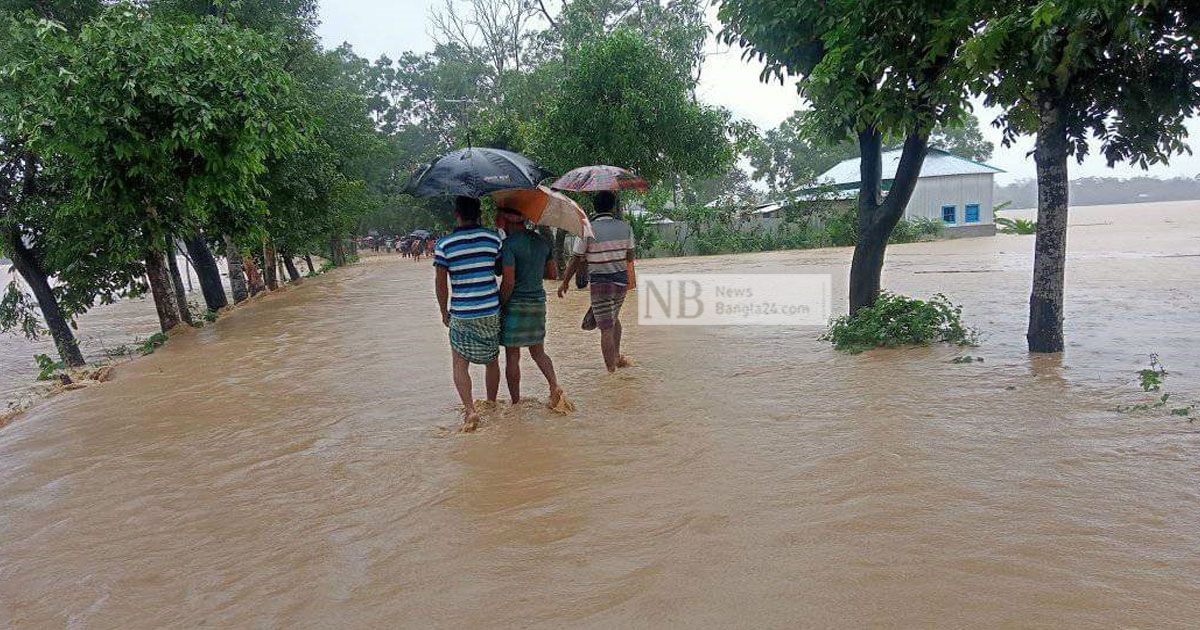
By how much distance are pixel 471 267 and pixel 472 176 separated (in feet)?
1.95

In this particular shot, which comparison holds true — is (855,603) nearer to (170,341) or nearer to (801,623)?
(801,623)

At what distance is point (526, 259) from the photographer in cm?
516

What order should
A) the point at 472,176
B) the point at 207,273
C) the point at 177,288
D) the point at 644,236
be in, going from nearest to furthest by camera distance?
the point at 472,176
the point at 177,288
the point at 207,273
the point at 644,236

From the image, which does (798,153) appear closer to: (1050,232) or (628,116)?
(628,116)

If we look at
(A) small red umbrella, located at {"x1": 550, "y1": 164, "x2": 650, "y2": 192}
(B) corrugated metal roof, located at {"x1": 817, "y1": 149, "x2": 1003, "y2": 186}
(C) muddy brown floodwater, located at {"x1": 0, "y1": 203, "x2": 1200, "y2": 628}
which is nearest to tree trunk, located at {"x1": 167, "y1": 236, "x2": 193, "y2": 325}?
(C) muddy brown floodwater, located at {"x1": 0, "y1": 203, "x2": 1200, "y2": 628}

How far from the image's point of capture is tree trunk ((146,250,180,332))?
38.3 feet

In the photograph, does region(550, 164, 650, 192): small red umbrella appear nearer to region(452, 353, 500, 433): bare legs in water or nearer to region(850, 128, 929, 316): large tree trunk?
region(452, 353, 500, 433): bare legs in water

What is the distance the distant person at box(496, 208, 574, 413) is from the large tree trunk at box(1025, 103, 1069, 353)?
4303mm

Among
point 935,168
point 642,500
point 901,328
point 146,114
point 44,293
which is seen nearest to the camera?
point 642,500

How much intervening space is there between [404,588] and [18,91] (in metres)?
10.2

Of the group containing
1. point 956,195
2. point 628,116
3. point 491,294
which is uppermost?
point 628,116

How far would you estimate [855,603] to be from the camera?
2.68 metres

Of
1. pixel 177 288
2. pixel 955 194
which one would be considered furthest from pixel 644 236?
pixel 177 288

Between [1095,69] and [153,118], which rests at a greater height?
[153,118]
